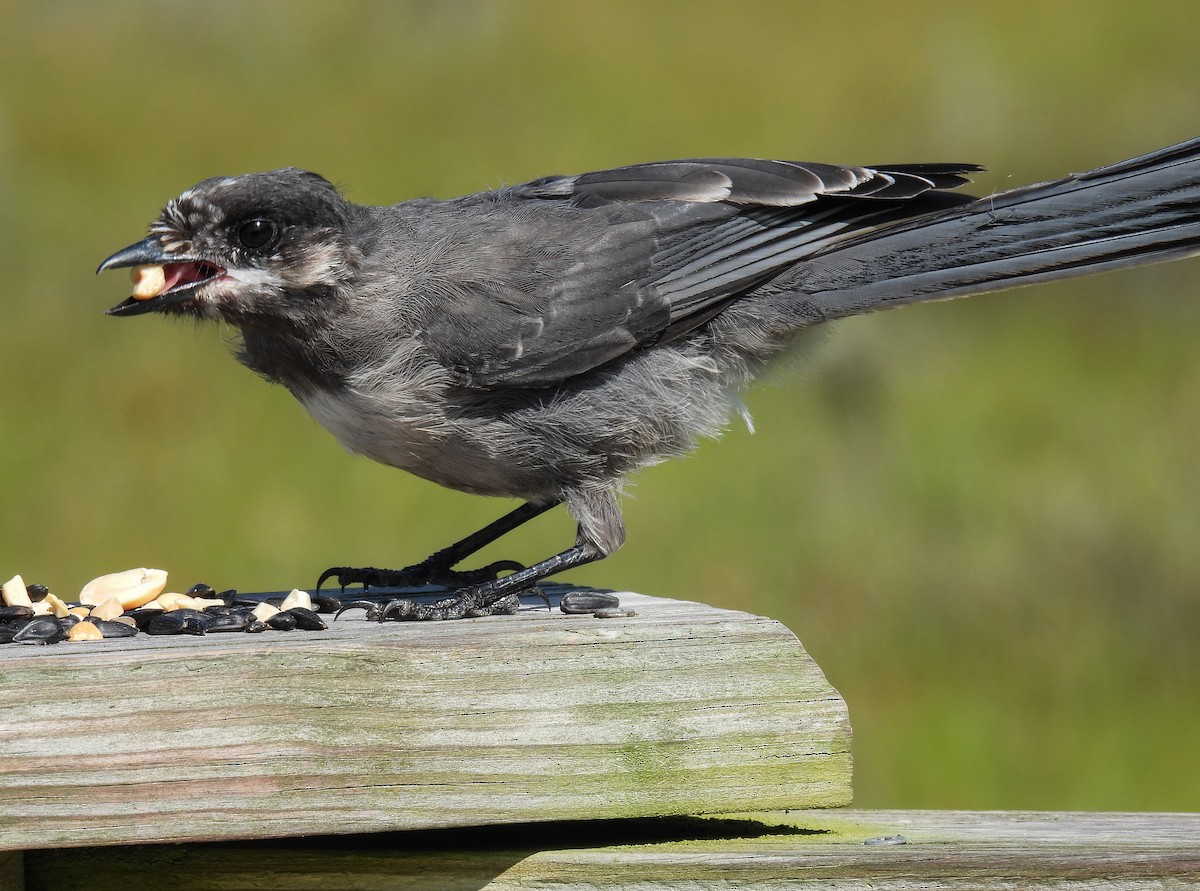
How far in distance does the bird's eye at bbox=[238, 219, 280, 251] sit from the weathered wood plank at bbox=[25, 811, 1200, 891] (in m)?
1.98

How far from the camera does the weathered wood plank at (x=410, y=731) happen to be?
2.50 metres

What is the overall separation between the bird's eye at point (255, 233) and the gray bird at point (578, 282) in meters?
0.01

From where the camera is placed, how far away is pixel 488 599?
3.90 meters

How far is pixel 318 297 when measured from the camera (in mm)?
4324

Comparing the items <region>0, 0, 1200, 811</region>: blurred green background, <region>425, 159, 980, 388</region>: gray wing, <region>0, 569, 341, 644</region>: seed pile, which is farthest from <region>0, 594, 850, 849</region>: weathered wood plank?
<region>0, 0, 1200, 811</region>: blurred green background

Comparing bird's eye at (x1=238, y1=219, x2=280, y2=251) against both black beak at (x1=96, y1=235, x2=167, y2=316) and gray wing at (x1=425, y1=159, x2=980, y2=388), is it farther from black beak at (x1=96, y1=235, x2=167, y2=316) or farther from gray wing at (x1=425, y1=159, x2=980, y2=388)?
gray wing at (x1=425, y1=159, x2=980, y2=388)

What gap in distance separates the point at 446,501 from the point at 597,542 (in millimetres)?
3205

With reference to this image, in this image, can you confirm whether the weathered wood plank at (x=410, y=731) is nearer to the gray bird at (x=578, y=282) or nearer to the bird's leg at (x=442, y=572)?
the gray bird at (x=578, y=282)

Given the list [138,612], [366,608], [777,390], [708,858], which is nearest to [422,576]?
[366,608]

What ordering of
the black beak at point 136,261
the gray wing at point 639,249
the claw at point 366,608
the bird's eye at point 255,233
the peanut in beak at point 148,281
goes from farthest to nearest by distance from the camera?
the gray wing at point 639,249 → the bird's eye at point 255,233 → the peanut in beak at point 148,281 → the black beak at point 136,261 → the claw at point 366,608

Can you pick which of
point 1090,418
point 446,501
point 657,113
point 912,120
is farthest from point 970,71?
point 446,501

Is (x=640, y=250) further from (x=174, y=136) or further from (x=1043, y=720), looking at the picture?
(x=174, y=136)

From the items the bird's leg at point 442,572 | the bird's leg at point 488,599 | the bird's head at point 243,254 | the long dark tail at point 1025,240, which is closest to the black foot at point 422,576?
the bird's leg at point 442,572

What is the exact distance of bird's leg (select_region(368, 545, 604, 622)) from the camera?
3672 millimetres
